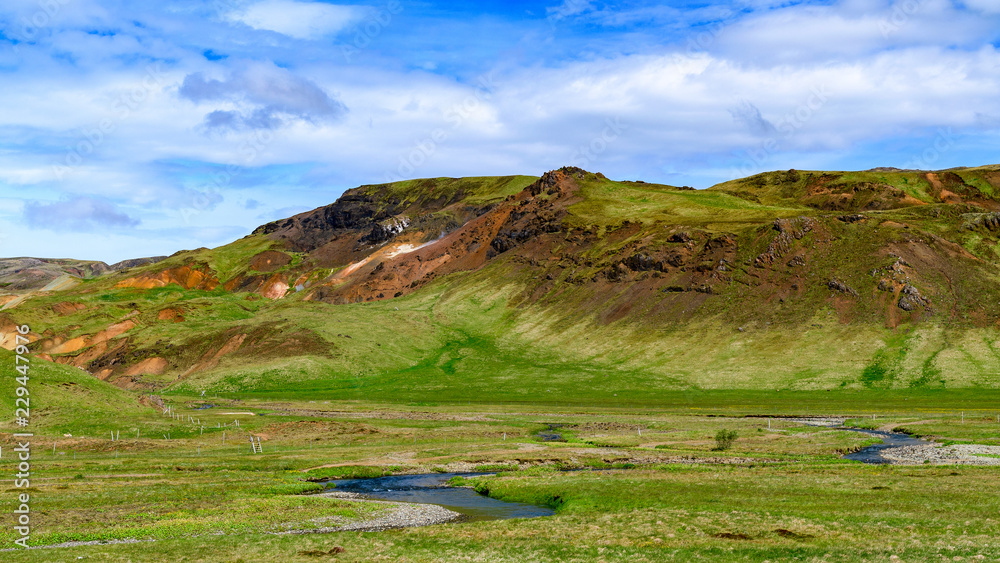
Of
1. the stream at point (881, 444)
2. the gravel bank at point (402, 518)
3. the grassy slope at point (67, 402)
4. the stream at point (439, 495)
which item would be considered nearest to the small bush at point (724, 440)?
the stream at point (881, 444)

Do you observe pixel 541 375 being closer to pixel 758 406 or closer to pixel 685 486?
pixel 758 406

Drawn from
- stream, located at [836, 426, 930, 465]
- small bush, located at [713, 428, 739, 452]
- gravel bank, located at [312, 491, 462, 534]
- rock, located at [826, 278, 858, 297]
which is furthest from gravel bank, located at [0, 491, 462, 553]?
rock, located at [826, 278, 858, 297]

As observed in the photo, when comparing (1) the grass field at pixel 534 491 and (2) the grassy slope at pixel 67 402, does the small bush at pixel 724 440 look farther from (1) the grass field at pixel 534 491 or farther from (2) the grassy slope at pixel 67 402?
(2) the grassy slope at pixel 67 402

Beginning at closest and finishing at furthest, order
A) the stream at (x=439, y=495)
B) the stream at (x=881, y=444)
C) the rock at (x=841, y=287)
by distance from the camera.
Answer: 1. the stream at (x=439, y=495)
2. the stream at (x=881, y=444)
3. the rock at (x=841, y=287)

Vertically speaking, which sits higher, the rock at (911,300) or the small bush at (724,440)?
the rock at (911,300)

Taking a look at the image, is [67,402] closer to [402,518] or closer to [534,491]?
[402,518]

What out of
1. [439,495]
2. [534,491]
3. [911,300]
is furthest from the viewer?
[911,300]

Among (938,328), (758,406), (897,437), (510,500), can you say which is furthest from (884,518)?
(938,328)

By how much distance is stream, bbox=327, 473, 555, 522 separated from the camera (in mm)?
51750

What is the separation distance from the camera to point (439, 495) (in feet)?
199

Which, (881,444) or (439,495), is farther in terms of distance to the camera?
(881,444)

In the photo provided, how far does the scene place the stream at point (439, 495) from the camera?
51.8 m

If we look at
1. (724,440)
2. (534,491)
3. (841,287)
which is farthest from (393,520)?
(841,287)

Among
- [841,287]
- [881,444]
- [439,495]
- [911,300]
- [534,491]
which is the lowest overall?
[881,444]
